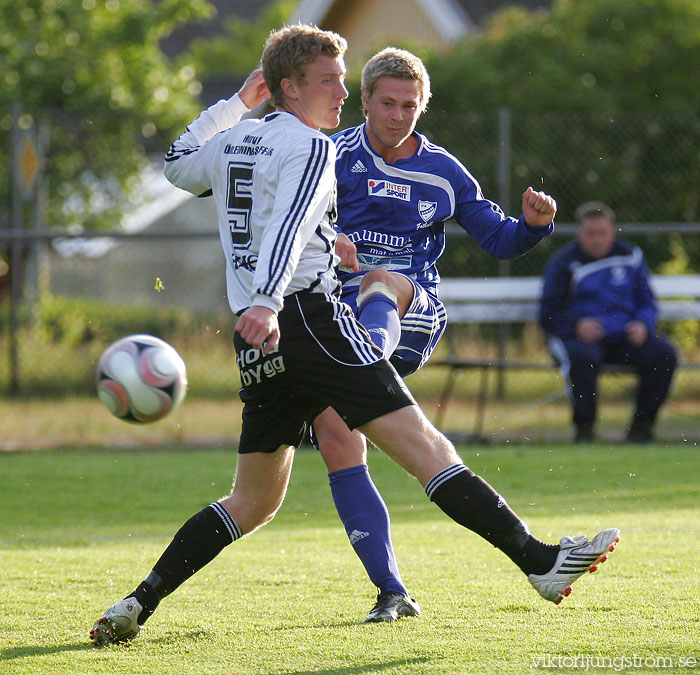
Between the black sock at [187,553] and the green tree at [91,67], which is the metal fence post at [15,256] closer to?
the green tree at [91,67]

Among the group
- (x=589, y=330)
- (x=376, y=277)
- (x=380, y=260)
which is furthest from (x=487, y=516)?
(x=589, y=330)

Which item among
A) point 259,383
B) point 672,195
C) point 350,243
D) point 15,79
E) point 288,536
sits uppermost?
point 15,79

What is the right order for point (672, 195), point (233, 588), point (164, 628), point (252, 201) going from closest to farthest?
1. point (252, 201)
2. point (164, 628)
3. point (233, 588)
4. point (672, 195)

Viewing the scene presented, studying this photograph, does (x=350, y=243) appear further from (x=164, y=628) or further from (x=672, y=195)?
(x=672, y=195)

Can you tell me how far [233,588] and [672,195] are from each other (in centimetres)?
958

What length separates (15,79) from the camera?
14.3 m

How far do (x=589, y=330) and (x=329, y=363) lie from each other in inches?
242

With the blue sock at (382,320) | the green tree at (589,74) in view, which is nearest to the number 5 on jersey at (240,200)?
the blue sock at (382,320)

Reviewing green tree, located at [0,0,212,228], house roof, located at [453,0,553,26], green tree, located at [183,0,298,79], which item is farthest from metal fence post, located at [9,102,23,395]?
green tree, located at [183,0,298,79]

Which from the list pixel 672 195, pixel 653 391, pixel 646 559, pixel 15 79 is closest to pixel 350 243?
pixel 646 559

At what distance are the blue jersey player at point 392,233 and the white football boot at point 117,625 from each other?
87cm

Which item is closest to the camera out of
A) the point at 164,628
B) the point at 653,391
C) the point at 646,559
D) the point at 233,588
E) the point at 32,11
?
the point at 164,628

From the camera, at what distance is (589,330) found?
9.60 metres

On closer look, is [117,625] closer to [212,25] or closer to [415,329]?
[415,329]
